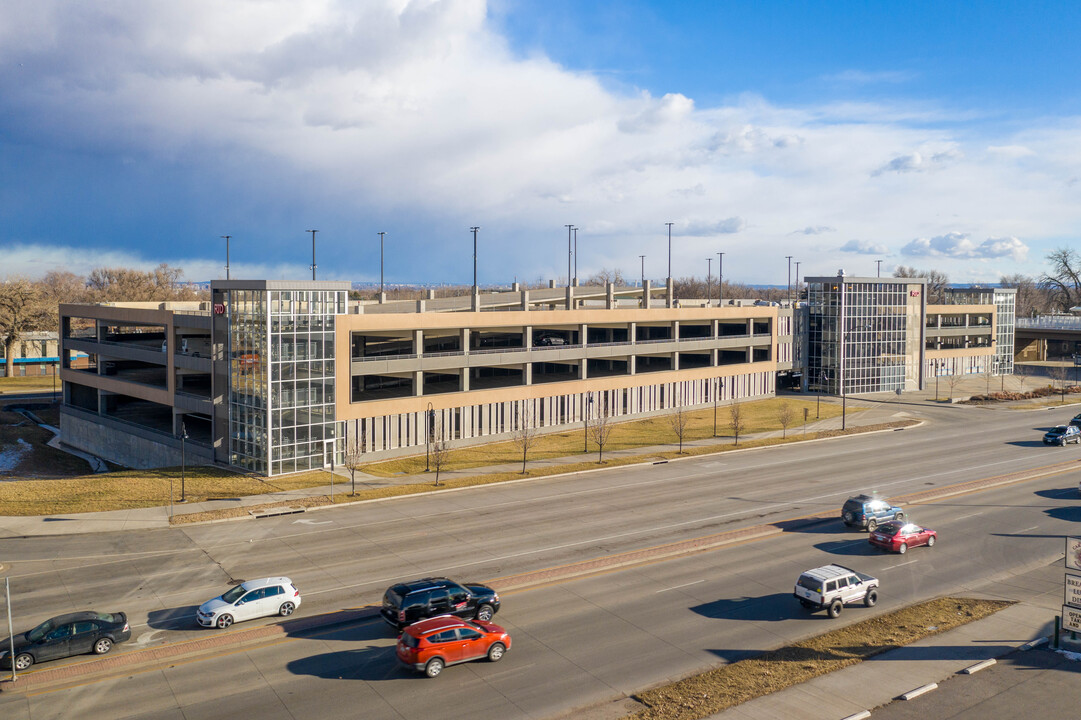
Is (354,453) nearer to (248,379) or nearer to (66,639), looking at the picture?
(248,379)

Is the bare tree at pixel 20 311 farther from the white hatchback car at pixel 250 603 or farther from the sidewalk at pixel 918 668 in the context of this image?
the sidewalk at pixel 918 668

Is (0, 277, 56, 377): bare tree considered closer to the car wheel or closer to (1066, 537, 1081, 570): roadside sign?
the car wheel

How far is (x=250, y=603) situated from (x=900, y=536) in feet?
99.5

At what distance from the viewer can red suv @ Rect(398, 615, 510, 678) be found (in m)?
24.1

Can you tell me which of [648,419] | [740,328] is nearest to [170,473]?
[648,419]

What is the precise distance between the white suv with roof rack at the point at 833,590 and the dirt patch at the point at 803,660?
3.91ft

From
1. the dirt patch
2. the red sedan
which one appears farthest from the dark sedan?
the red sedan

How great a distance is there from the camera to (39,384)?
4333 inches

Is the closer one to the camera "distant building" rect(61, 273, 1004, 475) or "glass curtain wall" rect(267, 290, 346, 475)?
"glass curtain wall" rect(267, 290, 346, 475)

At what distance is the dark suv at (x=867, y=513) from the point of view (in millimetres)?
41344

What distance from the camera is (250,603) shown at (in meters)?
28.6

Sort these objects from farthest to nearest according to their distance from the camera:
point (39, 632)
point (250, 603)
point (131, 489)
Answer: point (131, 489) → point (250, 603) → point (39, 632)

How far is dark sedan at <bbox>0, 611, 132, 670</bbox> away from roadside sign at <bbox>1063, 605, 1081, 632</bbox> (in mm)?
33233

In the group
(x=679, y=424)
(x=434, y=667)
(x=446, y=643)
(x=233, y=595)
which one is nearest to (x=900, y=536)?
(x=446, y=643)
